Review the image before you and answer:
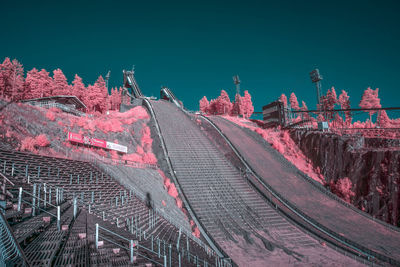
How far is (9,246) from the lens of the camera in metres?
4.81

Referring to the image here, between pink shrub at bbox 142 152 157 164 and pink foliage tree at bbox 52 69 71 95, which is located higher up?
pink foliage tree at bbox 52 69 71 95

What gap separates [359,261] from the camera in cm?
1662

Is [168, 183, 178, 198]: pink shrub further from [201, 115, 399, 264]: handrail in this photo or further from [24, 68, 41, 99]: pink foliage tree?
[24, 68, 41, 99]: pink foliage tree

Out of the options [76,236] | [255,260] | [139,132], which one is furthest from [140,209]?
[139,132]

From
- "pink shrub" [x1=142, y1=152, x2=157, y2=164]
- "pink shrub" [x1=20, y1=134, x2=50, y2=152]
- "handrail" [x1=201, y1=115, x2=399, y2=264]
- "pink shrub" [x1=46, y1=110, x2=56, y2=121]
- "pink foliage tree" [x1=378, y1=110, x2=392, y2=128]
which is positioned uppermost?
"pink foliage tree" [x1=378, y1=110, x2=392, y2=128]

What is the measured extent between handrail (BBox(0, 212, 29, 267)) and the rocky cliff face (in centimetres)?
2648

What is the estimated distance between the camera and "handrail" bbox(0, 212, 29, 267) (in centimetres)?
426

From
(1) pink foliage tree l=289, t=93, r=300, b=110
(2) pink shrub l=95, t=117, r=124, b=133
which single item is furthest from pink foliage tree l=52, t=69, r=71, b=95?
(1) pink foliage tree l=289, t=93, r=300, b=110

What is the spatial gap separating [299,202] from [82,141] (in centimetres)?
2098

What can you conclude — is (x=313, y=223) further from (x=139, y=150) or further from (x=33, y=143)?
(x=33, y=143)

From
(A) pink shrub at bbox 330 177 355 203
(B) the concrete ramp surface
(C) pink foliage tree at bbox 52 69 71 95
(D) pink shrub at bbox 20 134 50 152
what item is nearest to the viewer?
(B) the concrete ramp surface

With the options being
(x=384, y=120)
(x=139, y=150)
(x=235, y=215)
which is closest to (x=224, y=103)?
(x=384, y=120)

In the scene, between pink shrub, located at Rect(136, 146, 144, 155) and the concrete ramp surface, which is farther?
pink shrub, located at Rect(136, 146, 144, 155)

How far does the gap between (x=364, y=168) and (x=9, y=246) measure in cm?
2923
